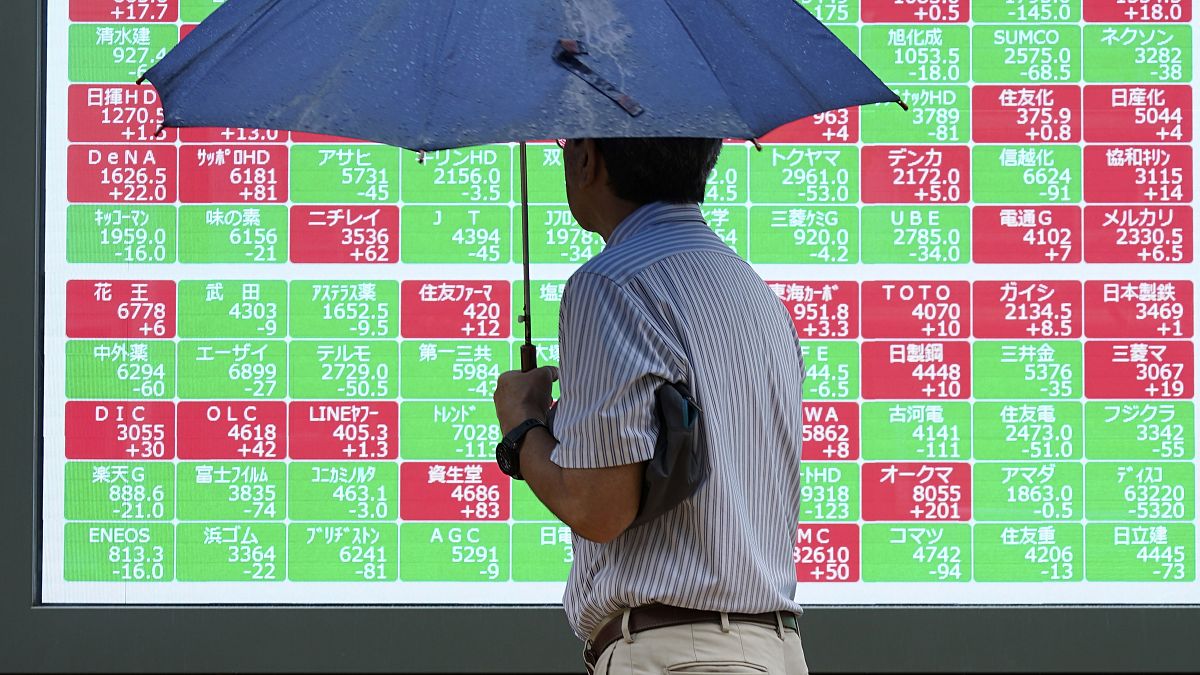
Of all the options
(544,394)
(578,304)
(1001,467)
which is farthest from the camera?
(1001,467)

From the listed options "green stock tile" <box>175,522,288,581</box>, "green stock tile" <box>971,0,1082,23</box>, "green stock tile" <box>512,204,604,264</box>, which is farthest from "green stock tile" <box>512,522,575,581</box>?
"green stock tile" <box>971,0,1082,23</box>

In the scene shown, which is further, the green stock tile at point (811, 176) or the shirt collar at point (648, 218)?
the green stock tile at point (811, 176)

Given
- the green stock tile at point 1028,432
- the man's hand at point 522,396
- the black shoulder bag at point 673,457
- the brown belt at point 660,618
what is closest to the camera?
the black shoulder bag at point 673,457

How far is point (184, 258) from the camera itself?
3.88 m

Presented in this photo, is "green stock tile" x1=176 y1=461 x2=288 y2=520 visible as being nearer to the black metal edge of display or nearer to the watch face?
the black metal edge of display

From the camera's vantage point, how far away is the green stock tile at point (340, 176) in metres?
3.88

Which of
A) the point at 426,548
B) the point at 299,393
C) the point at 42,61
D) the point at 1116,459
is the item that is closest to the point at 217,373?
the point at 299,393

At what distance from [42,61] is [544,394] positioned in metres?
2.61

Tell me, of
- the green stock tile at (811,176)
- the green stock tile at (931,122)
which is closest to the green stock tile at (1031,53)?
the green stock tile at (931,122)

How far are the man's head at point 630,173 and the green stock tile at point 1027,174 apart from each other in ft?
7.05

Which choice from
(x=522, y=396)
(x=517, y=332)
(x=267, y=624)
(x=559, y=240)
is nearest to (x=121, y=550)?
(x=267, y=624)

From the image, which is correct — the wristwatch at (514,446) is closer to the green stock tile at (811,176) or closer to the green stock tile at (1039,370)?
the green stock tile at (811,176)

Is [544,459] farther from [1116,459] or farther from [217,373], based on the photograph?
[1116,459]

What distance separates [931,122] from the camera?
3.92 m
